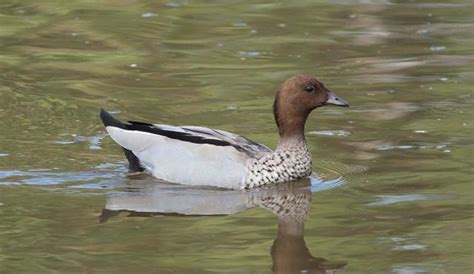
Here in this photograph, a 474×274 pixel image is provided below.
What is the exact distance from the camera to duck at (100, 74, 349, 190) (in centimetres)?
1305

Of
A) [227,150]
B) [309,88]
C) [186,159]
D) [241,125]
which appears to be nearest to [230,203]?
[227,150]

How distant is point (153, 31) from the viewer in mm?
19891

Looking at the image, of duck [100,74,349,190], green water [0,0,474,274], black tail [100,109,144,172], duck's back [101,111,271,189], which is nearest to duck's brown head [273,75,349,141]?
duck [100,74,349,190]

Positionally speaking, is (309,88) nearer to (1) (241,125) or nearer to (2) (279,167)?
(2) (279,167)

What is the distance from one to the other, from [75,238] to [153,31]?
9425mm

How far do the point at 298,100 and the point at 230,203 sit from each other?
1558mm

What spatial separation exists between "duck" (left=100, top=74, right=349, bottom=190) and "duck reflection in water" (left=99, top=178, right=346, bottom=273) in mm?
141

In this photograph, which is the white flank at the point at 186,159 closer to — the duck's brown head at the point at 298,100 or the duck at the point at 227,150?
the duck at the point at 227,150

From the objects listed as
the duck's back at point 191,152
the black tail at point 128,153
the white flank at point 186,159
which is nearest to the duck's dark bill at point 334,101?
the duck's back at point 191,152

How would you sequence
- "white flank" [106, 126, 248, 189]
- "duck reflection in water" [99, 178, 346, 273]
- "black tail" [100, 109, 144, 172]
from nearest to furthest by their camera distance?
"duck reflection in water" [99, 178, 346, 273] < "white flank" [106, 126, 248, 189] < "black tail" [100, 109, 144, 172]

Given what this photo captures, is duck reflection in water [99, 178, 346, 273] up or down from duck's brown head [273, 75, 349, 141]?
down

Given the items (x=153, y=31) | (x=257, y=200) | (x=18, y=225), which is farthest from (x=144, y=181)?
(x=153, y=31)

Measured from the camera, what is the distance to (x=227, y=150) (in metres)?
13.1

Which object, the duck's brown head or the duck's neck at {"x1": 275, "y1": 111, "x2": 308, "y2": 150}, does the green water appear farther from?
the duck's brown head
